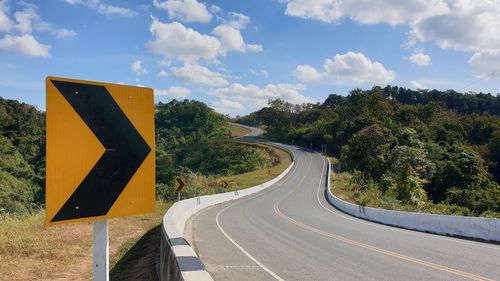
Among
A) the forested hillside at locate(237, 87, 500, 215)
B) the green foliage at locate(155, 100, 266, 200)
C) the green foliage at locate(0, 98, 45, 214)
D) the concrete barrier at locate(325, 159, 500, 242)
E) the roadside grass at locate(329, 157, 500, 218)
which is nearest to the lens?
the concrete barrier at locate(325, 159, 500, 242)

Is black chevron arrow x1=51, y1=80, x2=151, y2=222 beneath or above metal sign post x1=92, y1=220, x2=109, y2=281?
above

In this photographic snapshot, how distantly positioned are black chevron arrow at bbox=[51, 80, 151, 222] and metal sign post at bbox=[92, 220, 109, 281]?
0.50 ft

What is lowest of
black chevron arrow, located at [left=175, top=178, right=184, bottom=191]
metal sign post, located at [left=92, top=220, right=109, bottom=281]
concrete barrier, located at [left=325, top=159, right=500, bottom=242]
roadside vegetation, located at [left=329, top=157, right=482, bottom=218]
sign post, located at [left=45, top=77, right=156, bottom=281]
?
roadside vegetation, located at [left=329, top=157, right=482, bottom=218]

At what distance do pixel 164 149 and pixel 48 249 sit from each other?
337ft

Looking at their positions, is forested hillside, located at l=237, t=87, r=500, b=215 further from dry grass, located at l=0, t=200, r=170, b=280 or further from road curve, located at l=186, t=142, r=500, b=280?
dry grass, located at l=0, t=200, r=170, b=280

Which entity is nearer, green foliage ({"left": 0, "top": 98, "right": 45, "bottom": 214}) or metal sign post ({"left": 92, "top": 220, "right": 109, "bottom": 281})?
metal sign post ({"left": 92, "top": 220, "right": 109, "bottom": 281})

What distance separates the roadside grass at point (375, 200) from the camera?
32.4m

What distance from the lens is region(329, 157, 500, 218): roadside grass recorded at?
32406 mm

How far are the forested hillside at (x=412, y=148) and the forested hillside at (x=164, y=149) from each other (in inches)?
731

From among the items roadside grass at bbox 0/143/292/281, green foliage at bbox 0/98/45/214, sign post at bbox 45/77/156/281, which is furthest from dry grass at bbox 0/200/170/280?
green foliage at bbox 0/98/45/214

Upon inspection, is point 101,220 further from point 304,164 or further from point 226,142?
point 226,142

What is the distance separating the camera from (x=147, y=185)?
3.54 metres

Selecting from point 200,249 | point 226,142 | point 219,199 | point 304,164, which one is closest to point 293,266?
point 200,249

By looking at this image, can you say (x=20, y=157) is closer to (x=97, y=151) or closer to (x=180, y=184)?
(x=180, y=184)
